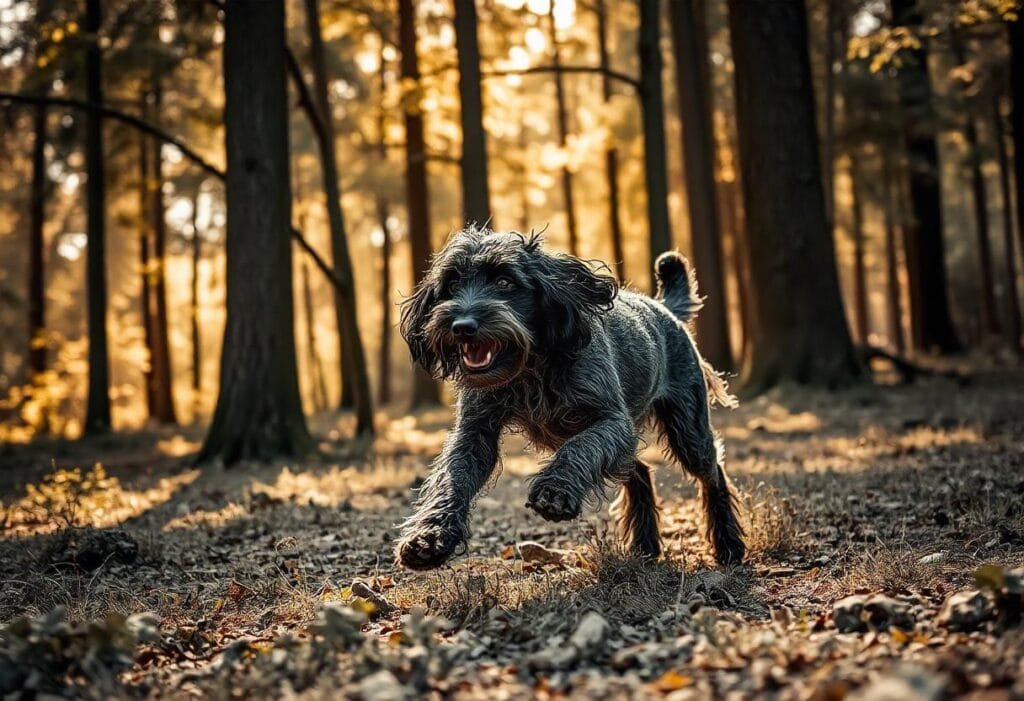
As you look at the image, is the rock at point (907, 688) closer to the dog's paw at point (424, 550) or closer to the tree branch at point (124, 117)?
the dog's paw at point (424, 550)

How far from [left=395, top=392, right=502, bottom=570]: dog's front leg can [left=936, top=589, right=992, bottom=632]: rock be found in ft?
6.76

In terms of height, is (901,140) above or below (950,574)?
above

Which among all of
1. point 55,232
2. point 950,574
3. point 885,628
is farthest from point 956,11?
point 55,232

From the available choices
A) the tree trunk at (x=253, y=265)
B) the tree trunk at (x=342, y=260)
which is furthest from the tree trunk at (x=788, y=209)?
the tree trunk at (x=253, y=265)

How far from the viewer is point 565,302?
4688 mm

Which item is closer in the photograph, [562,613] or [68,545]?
[562,613]

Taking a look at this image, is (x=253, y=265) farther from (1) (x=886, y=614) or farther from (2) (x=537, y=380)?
(1) (x=886, y=614)

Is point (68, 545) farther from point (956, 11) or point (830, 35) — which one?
point (830, 35)

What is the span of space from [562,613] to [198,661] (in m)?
1.58

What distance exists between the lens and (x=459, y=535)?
4.10m

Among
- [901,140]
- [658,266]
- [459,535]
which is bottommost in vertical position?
[459,535]

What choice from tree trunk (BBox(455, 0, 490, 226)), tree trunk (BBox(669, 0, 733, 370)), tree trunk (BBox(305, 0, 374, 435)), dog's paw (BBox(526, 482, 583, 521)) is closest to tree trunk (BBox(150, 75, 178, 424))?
tree trunk (BBox(305, 0, 374, 435))

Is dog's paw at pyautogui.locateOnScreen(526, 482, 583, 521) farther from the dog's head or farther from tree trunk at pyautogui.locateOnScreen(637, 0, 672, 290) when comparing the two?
tree trunk at pyautogui.locateOnScreen(637, 0, 672, 290)

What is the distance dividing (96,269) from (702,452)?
50.3 feet
